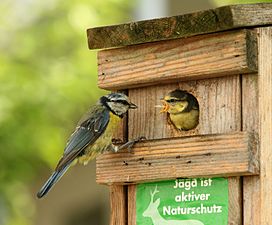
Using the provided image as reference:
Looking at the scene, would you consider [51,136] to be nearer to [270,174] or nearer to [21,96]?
[21,96]

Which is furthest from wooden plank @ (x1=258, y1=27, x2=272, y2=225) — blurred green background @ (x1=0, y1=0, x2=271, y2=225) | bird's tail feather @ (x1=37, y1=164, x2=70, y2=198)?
blurred green background @ (x1=0, y1=0, x2=271, y2=225)

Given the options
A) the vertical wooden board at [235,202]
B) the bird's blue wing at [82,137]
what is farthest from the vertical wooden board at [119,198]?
the vertical wooden board at [235,202]

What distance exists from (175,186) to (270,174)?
440 mm

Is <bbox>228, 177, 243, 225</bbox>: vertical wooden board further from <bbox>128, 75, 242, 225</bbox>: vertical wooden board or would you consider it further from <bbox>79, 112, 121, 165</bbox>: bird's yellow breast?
<bbox>79, 112, 121, 165</bbox>: bird's yellow breast

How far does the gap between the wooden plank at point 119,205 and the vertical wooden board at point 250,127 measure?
24.6 inches

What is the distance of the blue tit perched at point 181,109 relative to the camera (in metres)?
4.93

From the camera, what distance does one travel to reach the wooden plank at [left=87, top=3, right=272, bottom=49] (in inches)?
183

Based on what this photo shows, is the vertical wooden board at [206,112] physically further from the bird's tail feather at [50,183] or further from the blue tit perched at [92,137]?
the bird's tail feather at [50,183]

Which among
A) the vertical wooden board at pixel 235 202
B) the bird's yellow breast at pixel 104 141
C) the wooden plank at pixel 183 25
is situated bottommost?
the vertical wooden board at pixel 235 202

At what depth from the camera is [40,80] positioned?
9211 mm

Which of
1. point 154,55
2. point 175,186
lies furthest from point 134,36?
point 175,186

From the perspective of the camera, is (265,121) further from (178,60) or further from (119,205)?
(119,205)

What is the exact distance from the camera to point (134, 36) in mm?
4953

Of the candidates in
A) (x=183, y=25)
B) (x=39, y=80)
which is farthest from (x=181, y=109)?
(x=39, y=80)
